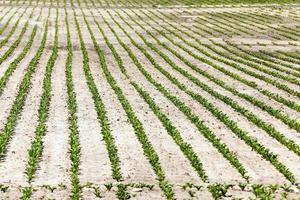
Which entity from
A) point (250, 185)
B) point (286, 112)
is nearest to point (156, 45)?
point (286, 112)

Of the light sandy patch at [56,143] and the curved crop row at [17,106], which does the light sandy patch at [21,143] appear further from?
the light sandy patch at [56,143]

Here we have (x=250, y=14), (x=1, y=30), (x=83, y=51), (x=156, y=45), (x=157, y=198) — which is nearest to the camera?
(x=157, y=198)

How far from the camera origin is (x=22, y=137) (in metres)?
17.7

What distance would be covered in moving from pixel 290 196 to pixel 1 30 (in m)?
36.8

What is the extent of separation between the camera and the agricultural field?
1423cm

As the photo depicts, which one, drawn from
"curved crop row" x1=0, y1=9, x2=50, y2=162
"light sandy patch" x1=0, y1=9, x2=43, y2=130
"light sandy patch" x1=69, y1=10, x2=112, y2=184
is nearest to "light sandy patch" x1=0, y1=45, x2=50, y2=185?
"curved crop row" x1=0, y1=9, x2=50, y2=162

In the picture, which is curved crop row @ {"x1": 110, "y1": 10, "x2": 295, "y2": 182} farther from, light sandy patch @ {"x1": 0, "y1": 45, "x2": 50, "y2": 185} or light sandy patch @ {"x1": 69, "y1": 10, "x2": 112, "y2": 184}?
light sandy patch @ {"x1": 0, "y1": 45, "x2": 50, "y2": 185}

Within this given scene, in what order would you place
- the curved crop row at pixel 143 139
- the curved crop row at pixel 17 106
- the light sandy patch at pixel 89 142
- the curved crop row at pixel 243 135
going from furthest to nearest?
the curved crop row at pixel 17 106 < the curved crop row at pixel 243 135 < the light sandy patch at pixel 89 142 < the curved crop row at pixel 143 139

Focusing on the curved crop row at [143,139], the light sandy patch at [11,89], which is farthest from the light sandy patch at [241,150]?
the light sandy patch at [11,89]

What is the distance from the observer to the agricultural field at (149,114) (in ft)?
46.7

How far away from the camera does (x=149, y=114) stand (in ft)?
68.3

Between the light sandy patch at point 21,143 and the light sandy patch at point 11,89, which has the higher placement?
the light sandy patch at point 21,143

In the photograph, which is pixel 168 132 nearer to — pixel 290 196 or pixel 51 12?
pixel 290 196

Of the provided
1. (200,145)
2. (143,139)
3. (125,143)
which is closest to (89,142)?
(125,143)
